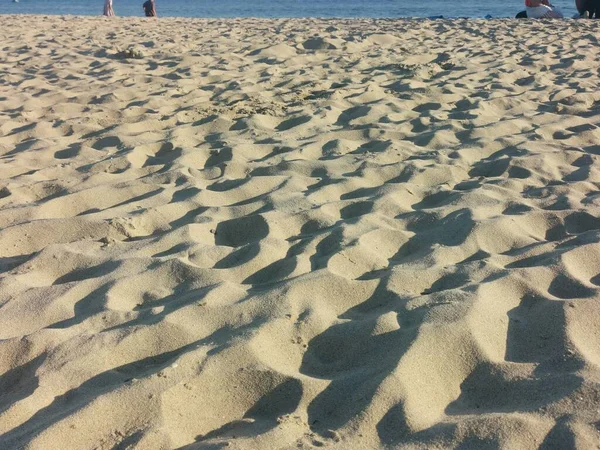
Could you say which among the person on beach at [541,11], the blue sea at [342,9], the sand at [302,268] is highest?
the person on beach at [541,11]

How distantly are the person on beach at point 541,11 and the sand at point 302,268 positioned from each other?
258 inches

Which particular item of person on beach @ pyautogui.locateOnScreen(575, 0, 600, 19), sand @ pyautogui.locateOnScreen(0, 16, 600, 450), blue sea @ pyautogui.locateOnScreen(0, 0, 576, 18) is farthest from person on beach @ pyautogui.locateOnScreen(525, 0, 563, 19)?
sand @ pyautogui.locateOnScreen(0, 16, 600, 450)

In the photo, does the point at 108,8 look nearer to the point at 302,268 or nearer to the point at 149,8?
the point at 149,8

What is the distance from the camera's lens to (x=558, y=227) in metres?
3.00

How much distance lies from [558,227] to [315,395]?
5.90 ft

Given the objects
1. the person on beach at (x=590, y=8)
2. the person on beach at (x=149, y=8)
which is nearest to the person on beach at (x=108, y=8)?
the person on beach at (x=149, y=8)

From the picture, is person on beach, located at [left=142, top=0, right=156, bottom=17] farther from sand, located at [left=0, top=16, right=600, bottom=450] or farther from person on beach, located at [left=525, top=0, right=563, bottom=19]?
sand, located at [left=0, top=16, right=600, bottom=450]

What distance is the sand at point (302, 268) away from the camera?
1786 millimetres

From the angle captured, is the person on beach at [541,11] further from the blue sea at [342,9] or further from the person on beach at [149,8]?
the person on beach at [149,8]

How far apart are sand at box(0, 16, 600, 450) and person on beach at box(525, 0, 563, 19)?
6554 millimetres

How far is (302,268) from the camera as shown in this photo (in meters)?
2.61

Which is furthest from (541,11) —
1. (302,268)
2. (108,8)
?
(302,268)

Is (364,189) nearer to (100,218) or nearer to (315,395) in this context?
(100,218)

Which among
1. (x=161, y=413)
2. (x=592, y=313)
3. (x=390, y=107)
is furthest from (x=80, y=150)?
(x=592, y=313)
